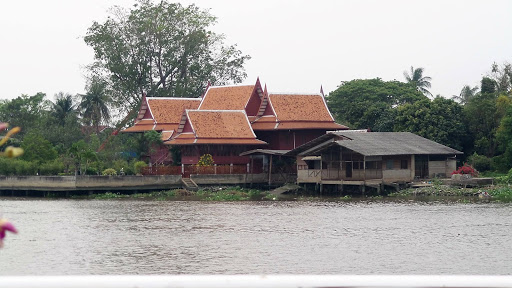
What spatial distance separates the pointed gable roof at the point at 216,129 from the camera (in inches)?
1718

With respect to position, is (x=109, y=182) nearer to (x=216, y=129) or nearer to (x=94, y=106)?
(x=216, y=129)

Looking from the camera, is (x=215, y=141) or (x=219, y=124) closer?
(x=215, y=141)

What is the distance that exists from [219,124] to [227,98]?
17.2ft

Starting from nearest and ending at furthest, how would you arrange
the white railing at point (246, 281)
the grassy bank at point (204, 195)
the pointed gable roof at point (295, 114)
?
the white railing at point (246, 281) < the grassy bank at point (204, 195) < the pointed gable roof at point (295, 114)

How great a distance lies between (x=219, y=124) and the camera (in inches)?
1774

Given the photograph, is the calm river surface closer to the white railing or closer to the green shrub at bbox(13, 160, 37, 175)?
the green shrub at bbox(13, 160, 37, 175)

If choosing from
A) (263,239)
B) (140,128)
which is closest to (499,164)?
(140,128)

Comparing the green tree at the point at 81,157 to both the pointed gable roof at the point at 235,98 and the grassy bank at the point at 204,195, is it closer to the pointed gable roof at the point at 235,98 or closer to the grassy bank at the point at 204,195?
the grassy bank at the point at 204,195

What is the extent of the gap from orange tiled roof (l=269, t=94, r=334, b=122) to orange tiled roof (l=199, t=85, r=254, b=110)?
1946mm

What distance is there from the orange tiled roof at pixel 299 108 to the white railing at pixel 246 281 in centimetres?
4299

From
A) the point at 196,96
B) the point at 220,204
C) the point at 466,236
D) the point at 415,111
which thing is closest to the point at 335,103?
the point at 196,96

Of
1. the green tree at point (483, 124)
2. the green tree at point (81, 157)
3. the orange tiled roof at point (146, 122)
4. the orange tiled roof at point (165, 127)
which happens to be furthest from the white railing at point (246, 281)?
the orange tiled roof at point (146, 122)

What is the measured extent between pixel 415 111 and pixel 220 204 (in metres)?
18.8

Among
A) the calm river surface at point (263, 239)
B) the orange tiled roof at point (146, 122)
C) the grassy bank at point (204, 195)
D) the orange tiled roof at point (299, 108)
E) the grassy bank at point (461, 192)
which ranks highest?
the orange tiled roof at point (299, 108)
